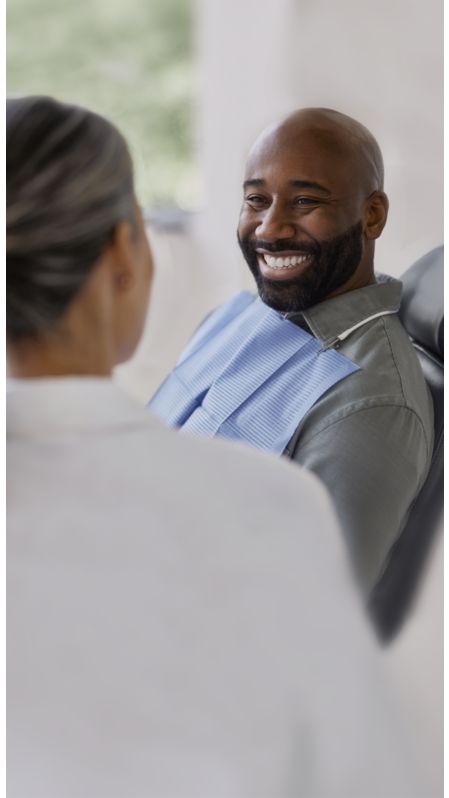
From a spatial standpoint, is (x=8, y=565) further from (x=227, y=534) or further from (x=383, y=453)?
(x=383, y=453)

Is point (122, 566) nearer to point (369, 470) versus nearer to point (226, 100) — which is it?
point (369, 470)

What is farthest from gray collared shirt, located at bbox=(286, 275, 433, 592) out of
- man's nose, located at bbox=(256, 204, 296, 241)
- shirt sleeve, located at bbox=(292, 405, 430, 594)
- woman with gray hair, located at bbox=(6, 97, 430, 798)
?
woman with gray hair, located at bbox=(6, 97, 430, 798)

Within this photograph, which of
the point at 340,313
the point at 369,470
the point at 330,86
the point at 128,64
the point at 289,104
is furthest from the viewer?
the point at 128,64

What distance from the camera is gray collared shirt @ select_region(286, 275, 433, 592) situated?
930 millimetres

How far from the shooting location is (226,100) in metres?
3.47

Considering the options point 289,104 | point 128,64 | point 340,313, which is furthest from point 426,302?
point 128,64

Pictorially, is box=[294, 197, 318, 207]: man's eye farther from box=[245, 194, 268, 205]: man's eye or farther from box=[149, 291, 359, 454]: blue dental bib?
box=[149, 291, 359, 454]: blue dental bib

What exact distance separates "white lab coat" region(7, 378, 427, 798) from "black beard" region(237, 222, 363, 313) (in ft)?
1.25

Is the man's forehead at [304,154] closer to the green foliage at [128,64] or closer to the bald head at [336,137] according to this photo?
the bald head at [336,137]

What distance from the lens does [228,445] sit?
2.24ft

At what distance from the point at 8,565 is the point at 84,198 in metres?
0.25

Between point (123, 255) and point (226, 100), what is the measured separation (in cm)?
296

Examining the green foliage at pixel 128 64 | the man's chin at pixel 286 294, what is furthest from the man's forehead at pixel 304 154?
the green foliage at pixel 128 64

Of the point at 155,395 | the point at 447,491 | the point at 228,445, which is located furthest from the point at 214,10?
the point at 228,445
